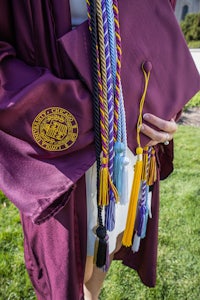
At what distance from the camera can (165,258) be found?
5.74ft

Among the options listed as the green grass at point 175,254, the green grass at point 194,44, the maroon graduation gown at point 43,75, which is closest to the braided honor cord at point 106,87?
the maroon graduation gown at point 43,75

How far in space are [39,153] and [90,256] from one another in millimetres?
502

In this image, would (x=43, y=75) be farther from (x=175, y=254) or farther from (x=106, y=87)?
(x=175, y=254)

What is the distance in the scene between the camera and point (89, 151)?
30.0 inches

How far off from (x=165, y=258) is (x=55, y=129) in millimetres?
1327

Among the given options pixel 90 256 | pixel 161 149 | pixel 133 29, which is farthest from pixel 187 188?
pixel 133 29

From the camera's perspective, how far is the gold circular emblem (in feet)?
2.31

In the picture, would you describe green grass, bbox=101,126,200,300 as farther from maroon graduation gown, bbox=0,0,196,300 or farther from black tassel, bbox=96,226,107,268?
maroon graduation gown, bbox=0,0,196,300

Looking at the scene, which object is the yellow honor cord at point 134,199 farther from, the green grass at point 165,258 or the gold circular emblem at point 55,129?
the green grass at point 165,258

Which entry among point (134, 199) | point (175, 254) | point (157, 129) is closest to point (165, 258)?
point (175, 254)

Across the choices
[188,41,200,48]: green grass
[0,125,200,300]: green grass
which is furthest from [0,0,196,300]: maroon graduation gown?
[188,41,200,48]: green grass

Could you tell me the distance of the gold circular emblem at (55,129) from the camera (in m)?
0.70

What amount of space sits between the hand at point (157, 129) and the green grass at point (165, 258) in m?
1.02

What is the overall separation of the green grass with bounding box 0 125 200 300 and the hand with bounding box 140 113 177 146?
3.35ft
